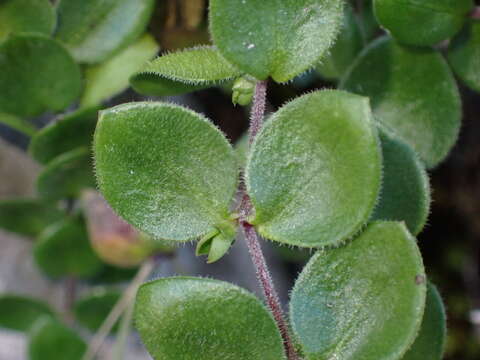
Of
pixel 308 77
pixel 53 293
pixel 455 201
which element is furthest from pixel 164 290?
pixel 455 201

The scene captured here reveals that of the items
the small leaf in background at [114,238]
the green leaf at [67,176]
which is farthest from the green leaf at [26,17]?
the small leaf in background at [114,238]

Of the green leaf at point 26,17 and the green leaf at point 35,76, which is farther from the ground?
the green leaf at point 26,17

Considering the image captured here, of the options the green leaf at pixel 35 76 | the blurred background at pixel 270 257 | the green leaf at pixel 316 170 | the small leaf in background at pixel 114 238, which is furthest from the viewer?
the blurred background at pixel 270 257

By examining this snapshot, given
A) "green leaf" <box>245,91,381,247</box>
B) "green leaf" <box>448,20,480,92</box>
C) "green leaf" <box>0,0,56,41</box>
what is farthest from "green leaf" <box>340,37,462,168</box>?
"green leaf" <box>0,0,56,41</box>

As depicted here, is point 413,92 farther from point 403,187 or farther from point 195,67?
point 195,67

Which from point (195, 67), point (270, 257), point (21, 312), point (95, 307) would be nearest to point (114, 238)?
point (95, 307)

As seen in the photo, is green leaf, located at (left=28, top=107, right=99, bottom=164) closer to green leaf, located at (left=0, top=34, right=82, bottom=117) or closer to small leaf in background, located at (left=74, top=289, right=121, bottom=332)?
green leaf, located at (left=0, top=34, right=82, bottom=117)

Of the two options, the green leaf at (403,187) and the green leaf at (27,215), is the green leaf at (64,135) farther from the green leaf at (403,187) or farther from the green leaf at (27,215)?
the green leaf at (403,187)

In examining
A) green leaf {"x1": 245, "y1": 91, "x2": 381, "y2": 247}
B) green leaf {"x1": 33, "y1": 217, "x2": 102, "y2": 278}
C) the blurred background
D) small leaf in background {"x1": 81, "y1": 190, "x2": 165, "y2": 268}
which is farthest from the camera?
the blurred background
